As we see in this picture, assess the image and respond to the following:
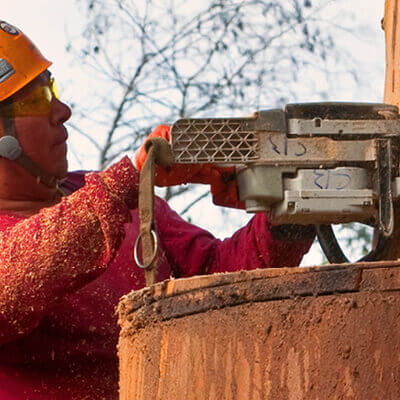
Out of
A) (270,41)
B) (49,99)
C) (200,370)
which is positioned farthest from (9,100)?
(270,41)

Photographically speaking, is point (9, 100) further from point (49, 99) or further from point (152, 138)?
point (152, 138)

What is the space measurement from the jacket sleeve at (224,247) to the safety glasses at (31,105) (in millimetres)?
612

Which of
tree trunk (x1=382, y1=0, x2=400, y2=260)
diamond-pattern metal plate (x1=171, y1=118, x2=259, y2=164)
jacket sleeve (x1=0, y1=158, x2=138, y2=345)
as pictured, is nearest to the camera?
diamond-pattern metal plate (x1=171, y1=118, x2=259, y2=164)

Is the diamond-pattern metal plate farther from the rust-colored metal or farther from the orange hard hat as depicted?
the orange hard hat

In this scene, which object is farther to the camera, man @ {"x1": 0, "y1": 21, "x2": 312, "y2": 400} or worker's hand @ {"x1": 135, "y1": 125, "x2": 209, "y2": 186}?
man @ {"x1": 0, "y1": 21, "x2": 312, "y2": 400}

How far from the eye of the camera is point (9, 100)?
10.3 ft

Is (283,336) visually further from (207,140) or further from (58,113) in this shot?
(58,113)

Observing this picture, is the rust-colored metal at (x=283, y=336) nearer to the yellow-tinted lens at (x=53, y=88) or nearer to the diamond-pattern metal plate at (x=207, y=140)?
the diamond-pattern metal plate at (x=207, y=140)

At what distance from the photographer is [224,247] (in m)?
3.02

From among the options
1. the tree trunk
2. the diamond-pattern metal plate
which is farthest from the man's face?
the tree trunk

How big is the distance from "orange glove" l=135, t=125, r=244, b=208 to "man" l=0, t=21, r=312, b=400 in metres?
0.13

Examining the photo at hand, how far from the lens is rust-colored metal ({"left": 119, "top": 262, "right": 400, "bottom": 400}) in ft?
5.33

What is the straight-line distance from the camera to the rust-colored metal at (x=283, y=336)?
64.0 inches

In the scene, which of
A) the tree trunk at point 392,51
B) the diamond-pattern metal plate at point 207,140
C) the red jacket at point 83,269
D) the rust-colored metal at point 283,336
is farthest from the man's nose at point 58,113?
the rust-colored metal at point 283,336
